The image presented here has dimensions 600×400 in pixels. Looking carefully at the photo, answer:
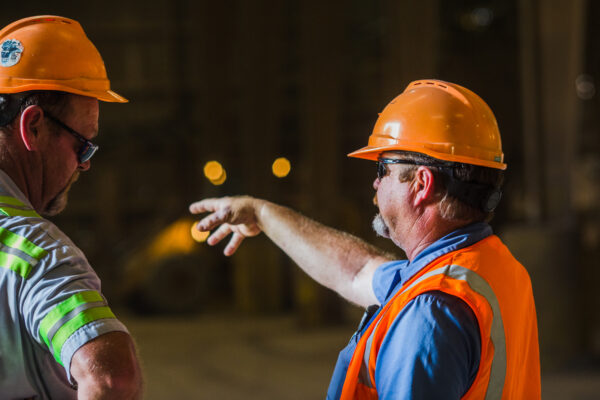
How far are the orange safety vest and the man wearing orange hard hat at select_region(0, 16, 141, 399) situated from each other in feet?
2.11

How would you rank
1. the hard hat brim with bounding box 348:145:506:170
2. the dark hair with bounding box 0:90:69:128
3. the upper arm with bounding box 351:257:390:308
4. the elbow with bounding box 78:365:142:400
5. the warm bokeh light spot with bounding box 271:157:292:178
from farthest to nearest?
the warm bokeh light spot with bounding box 271:157:292:178, the upper arm with bounding box 351:257:390:308, the hard hat brim with bounding box 348:145:506:170, the dark hair with bounding box 0:90:69:128, the elbow with bounding box 78:365:142:400

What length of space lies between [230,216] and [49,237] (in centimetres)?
124

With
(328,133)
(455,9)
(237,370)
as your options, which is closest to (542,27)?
(328,133)

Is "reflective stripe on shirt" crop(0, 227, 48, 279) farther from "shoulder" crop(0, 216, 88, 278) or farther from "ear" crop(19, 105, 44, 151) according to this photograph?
"ear" crop(19, 105, 44, 151)

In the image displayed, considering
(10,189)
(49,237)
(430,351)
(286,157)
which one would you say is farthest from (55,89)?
(286,157)

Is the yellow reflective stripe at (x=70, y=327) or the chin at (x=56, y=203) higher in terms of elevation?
the chin at (x=56, y=203)

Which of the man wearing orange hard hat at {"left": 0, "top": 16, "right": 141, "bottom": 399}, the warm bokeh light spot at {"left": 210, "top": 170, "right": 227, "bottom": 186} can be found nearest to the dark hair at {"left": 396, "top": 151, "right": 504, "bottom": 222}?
the man wearing orange hard hat at {"left": 0, "top": 16, "right": 141, "bottom": 399}

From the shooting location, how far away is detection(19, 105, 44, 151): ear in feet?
5.80

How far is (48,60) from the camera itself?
186 cm

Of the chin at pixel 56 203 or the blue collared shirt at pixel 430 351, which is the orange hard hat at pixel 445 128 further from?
the chin at pixel 56 203

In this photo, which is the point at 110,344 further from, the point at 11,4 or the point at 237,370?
the point at 11,4

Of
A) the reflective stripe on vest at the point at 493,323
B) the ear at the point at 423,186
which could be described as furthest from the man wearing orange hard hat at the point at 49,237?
the ear at the point at 423,186

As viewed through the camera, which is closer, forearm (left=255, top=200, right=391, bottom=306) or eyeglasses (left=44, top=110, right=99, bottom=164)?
eyeglasses (left=44, top=110, right=99, bottom=164)

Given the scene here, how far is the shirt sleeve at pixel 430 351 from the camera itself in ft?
5.24
